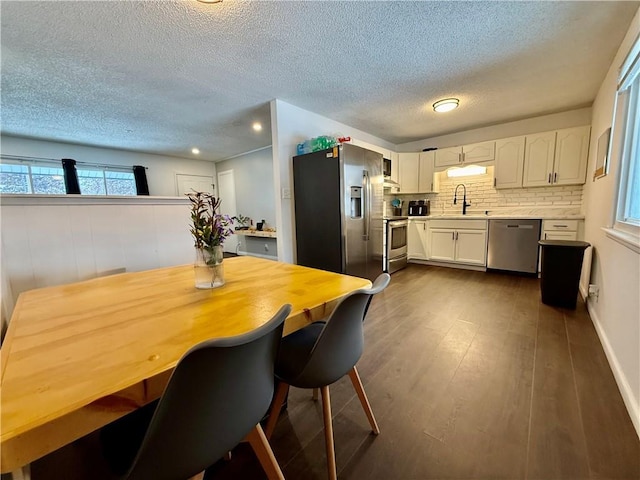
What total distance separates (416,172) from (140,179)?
559 centimetres

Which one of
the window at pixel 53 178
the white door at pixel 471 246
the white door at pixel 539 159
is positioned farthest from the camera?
the window at pixel 53 178

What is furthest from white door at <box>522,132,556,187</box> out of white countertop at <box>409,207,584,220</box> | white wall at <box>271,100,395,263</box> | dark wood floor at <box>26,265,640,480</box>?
white wall at <box>271,100,395,263</box>

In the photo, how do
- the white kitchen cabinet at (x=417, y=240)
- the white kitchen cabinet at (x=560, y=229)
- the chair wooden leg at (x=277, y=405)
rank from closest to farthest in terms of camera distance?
the chair wooden leg at (x=277, y=405)
the white kitchen cabinet at (x=560, y=229)
the white kitchen cabinet at (x=417, y=240)

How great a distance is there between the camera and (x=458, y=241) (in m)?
4.29

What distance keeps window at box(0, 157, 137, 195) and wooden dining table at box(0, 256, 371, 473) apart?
154 inches

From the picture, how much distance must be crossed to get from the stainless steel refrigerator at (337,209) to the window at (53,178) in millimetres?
3587

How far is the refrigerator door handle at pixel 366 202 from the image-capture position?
10.6ft

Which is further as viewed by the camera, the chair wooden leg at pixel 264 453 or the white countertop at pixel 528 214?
the white countertop at pixel 528 214

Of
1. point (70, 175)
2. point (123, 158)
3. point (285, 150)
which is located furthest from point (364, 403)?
point (123, 158)

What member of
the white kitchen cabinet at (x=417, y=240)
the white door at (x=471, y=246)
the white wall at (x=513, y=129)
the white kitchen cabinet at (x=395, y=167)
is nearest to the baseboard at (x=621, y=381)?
the white door at (x=471, y=246)

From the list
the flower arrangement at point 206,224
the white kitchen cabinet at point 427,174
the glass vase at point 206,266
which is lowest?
the glass vase at point 206,266

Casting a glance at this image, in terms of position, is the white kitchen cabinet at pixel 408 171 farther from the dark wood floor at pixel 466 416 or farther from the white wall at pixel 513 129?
the dark wood floor at pixel 466 416

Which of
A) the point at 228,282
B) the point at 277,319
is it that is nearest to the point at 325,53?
the point at 228,282

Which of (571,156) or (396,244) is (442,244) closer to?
(396,244)
